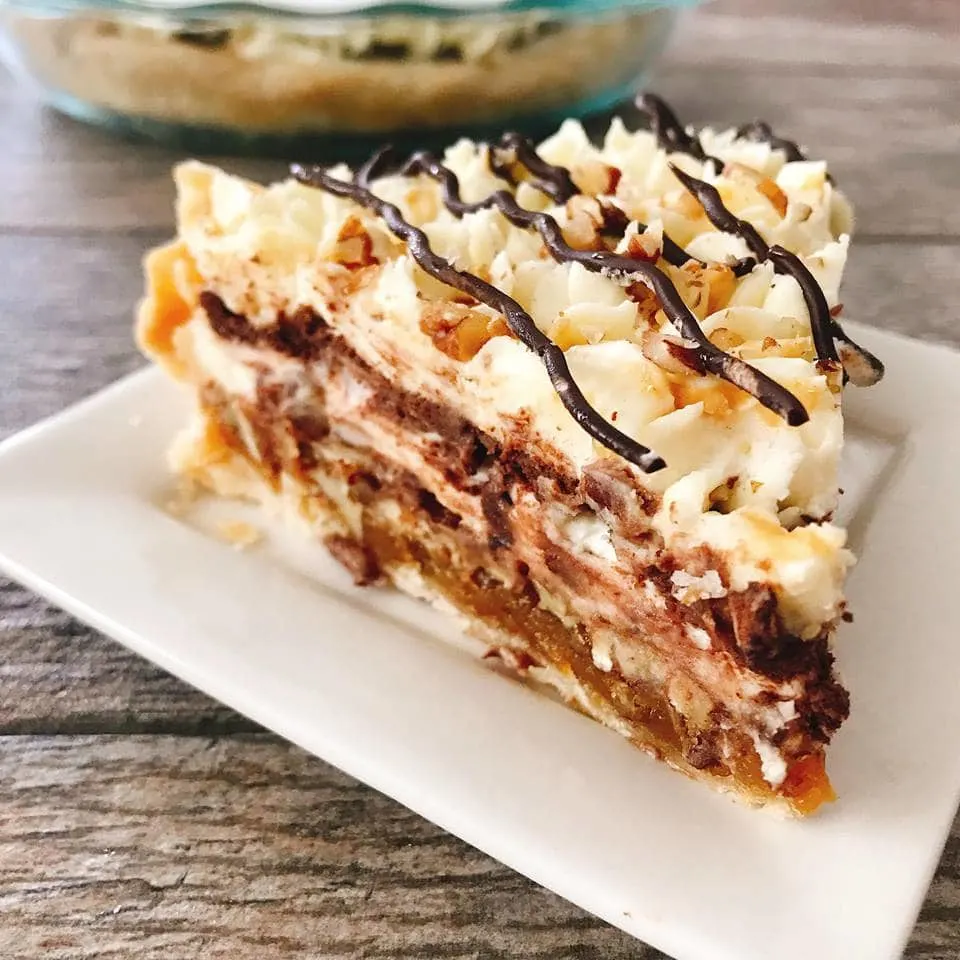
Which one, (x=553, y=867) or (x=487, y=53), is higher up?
(x=487, y=53)

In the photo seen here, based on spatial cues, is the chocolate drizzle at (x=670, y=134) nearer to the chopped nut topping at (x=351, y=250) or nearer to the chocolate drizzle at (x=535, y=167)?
the chocolate drizzle at (x=535, y=167)

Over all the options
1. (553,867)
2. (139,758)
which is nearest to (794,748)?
(553,867)

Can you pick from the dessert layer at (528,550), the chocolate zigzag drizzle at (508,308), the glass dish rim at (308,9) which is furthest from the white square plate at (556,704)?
the glass dish rim at (308,9)

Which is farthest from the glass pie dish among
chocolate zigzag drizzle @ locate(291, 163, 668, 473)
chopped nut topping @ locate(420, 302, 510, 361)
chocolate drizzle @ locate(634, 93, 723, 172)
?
chopped nut topping @ locate(420, 302, 510, 361)

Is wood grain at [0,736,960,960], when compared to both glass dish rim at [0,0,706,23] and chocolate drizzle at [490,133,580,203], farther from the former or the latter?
glass dish rim at [0,0,706,23]

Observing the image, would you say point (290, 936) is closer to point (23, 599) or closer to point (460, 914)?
point (460, 914)
